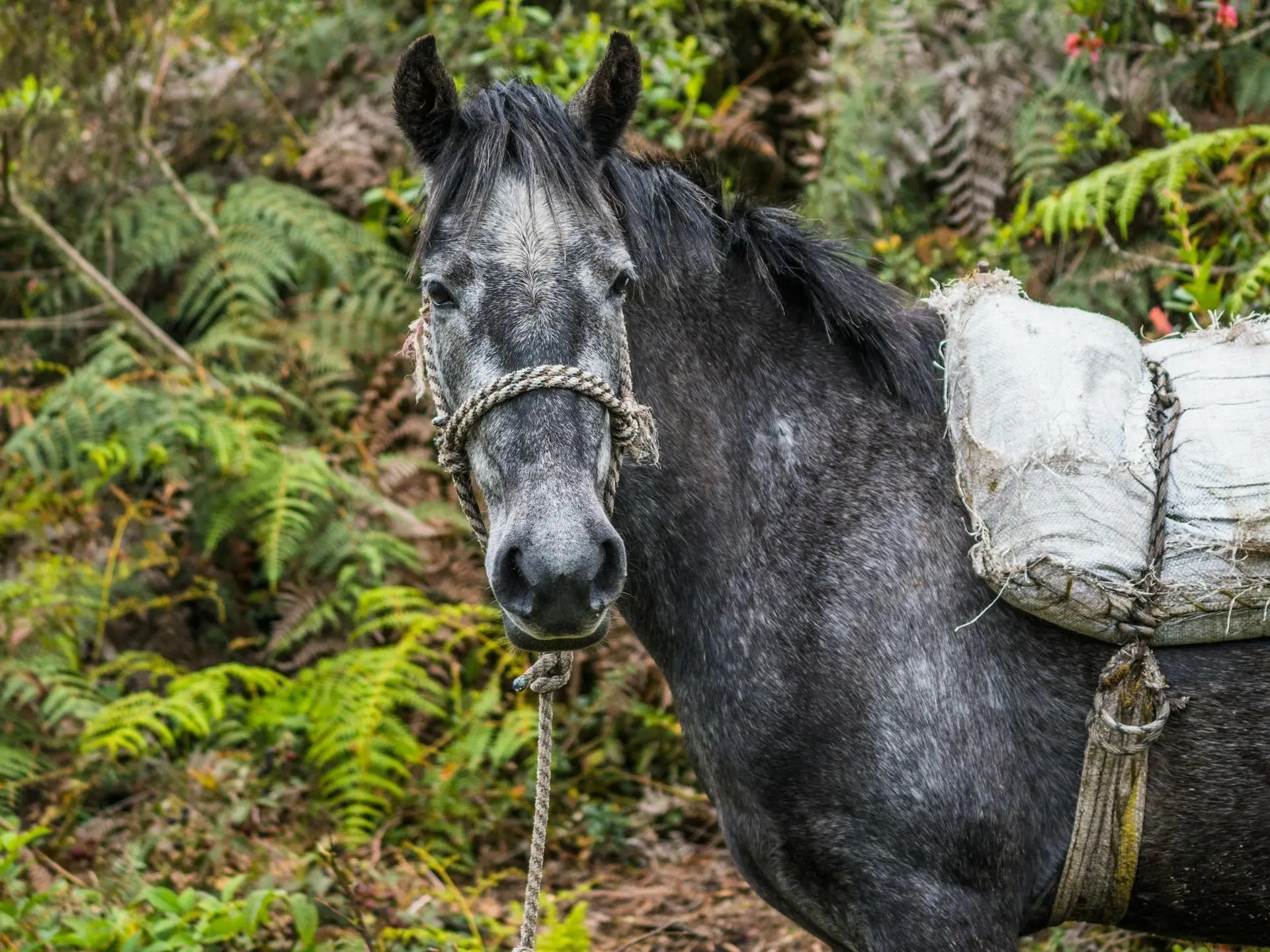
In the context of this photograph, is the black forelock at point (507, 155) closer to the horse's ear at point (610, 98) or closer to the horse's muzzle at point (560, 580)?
the horse's ear at point (610, 98)

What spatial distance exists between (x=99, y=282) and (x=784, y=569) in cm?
502

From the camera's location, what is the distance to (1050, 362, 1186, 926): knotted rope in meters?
2.32

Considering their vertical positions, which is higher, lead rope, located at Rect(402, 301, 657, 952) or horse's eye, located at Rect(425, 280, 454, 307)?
horse's eye, located at Rect(425, 280, 454, 307)

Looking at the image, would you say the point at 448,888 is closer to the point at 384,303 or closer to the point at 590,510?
the point at 590,510

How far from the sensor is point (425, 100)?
2.49 meters

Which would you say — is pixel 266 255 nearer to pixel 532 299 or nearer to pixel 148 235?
pixel 148 235

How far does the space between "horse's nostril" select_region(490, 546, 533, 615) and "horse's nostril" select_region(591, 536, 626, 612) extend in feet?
0.43

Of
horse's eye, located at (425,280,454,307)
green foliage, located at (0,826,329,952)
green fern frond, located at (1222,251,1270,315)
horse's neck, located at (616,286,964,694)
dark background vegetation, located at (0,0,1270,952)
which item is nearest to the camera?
horse's eye, located at (425,280,454,307)

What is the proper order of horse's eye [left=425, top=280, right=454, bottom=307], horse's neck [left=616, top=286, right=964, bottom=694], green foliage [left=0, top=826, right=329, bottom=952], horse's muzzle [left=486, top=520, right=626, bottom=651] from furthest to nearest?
1. green foliage [left=0, top=826, right=329, bottom=952]
2. horse's neck [left=616, top=286, right=964, bottom=694]
3. horse's eye [left=425, top=280, right=454, bottom=307]
4. horse's muzzle [left=486, top=520, right=626, bottom=651]

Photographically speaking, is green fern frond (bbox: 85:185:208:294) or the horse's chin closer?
the horse's chin

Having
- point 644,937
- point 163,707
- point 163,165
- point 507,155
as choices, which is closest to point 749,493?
point 507,155

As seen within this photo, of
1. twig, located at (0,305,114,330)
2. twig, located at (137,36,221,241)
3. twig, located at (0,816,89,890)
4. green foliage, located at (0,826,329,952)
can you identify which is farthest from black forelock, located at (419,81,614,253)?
twig, located at (0,305,114,330)

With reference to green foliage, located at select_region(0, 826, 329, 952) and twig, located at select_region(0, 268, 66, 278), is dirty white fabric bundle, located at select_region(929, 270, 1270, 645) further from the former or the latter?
twig, located at select_region(0, 268, 66, 278)

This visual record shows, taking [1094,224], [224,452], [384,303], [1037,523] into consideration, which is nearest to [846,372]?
[1037,523]
